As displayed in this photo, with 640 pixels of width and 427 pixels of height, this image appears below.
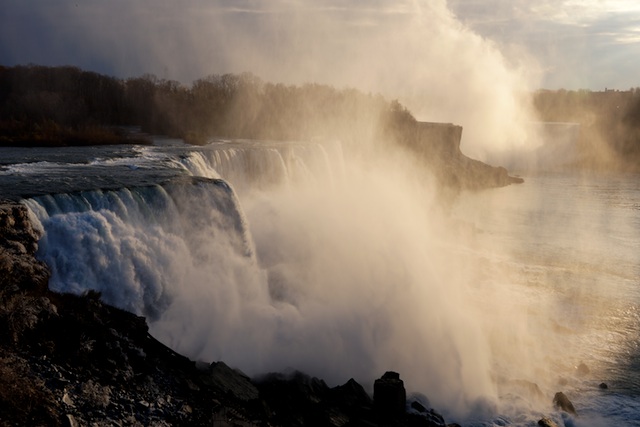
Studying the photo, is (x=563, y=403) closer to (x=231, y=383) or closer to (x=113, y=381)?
(x=231, y=383)

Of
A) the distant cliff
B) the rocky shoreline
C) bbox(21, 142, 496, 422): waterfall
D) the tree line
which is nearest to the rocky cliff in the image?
the rocky shoreline

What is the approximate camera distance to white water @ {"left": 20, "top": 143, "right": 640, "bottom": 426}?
10.1 metres

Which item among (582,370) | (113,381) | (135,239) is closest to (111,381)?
(113,381)

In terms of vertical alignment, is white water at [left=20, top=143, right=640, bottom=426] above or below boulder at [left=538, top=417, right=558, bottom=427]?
above

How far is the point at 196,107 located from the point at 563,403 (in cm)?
3763

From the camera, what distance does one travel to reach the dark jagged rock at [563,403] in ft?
34.1

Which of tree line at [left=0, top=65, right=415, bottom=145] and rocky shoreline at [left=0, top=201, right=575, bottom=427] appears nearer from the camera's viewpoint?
rocky shoreline at [left=0, top=201, right=575, bottom=427]

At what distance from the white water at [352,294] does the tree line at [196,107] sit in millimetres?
14810

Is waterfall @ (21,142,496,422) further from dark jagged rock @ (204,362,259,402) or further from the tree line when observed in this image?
the tree line

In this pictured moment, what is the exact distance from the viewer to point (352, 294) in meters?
13.5

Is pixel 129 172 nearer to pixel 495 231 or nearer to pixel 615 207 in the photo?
pixel 495 231

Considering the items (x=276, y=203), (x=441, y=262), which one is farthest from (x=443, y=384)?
(x=276, y=203)

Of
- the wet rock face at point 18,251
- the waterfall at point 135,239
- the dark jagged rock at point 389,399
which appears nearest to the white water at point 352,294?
the waterfall at point 135,239

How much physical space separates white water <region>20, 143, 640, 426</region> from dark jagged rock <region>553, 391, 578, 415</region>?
0.19 meters
